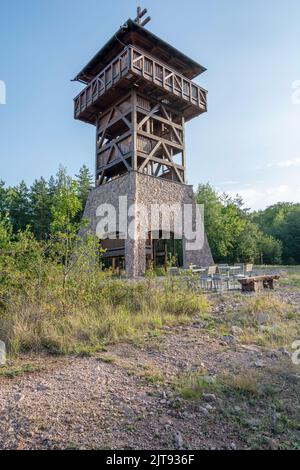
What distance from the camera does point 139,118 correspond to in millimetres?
16766

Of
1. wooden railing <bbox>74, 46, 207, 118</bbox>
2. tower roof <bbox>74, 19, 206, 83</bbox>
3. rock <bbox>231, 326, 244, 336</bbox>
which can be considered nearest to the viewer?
rock <bbox>231, 326, 244, 336</bbox>

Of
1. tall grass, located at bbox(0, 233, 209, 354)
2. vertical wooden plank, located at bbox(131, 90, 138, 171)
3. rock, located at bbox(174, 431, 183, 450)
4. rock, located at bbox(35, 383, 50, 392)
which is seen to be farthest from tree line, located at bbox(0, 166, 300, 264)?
rock, located at bbox(174, 431, 183, 450)

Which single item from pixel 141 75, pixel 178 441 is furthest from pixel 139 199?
pixel 178 441

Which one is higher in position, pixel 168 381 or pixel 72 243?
pixel 72 243

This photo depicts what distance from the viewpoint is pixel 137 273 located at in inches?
539

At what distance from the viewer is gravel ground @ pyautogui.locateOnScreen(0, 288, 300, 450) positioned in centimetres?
223

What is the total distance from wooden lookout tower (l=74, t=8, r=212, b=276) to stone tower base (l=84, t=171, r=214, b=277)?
5 cm

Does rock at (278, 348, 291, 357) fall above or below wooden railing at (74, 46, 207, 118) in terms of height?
below

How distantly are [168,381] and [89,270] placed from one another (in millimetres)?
3323

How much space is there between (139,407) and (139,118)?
16471mm

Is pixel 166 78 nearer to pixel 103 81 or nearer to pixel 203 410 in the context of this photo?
pixel 103 81

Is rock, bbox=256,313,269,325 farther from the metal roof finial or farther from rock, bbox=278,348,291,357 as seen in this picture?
the metal roof finial
